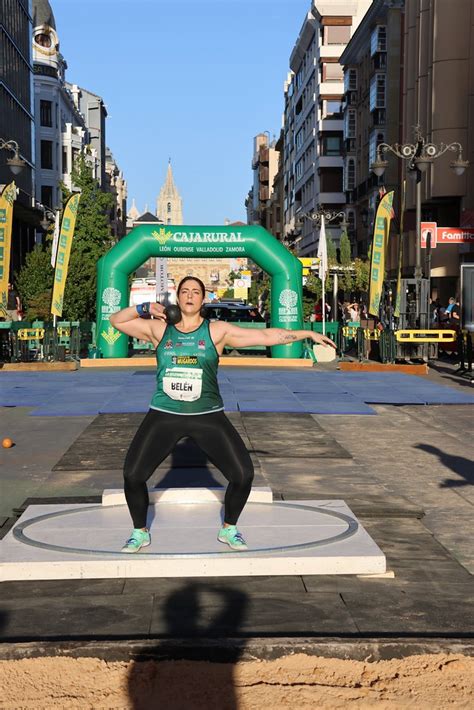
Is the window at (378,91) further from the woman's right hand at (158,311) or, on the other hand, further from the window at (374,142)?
the woman's right hand at (158,311)

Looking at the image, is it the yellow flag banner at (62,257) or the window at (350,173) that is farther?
the window at (350,173)

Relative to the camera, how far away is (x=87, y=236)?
Answer: 4353 cm

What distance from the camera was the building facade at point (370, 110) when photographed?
2247 inches

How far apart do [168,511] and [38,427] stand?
21.3 feet

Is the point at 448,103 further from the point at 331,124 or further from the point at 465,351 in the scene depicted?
the point at 331,124

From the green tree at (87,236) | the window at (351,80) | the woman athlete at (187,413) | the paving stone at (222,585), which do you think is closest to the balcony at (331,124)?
the window at (351,80)

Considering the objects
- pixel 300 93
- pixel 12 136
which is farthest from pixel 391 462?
pixel 300 93

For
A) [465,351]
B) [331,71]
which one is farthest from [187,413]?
[331,71]

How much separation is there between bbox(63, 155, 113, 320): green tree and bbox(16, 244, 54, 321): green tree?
162 cm

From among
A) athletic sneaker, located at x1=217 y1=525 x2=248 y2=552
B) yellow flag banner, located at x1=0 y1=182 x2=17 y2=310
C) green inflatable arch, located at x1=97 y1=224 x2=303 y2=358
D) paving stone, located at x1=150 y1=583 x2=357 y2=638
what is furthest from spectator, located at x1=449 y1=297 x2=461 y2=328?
paving stone, located at x1=150 y1=583 x2=357 y2=638

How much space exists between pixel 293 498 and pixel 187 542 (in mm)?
2096

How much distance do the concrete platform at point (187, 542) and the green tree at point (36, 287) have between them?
82.1ft

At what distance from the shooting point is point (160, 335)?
21.2 ft

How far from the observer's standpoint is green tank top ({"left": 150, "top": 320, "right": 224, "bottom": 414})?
6.28m
